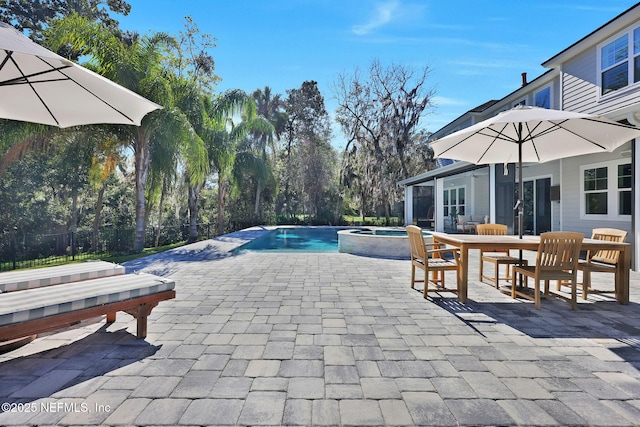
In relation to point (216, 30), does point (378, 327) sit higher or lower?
lower

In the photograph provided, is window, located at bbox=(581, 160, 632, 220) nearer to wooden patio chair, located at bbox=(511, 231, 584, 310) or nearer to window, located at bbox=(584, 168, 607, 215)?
window, located at bbox=(584, 168, 607, 215)

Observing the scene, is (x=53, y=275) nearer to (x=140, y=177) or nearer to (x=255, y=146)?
(x=140, y=177)

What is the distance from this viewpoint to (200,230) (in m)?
18.4

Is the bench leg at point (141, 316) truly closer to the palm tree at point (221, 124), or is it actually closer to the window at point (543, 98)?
the palm tree at point (221, 124)

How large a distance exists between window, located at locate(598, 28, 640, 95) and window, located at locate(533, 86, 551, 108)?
2.69 m

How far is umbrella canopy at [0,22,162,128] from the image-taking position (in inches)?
127

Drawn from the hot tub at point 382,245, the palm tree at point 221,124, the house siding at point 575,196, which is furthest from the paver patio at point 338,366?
the palm tree at point 221,124

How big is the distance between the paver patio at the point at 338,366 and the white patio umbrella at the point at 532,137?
2.19 meters

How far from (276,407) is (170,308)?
2598 mm

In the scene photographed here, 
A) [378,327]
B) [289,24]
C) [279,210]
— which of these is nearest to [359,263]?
[378,327]

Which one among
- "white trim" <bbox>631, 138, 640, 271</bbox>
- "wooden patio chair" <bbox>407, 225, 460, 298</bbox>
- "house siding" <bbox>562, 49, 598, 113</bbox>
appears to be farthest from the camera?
"house siding" <bbox>562, 49, 598, 113</bbox>

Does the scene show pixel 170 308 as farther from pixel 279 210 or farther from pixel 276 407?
pixel 279 210

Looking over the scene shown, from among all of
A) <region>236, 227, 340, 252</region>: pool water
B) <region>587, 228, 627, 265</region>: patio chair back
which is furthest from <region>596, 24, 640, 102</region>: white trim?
<region>236, 227, 340, 252</region>: pool water

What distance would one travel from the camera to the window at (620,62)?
6895 mm
